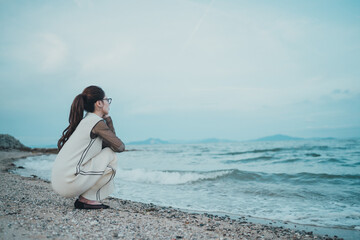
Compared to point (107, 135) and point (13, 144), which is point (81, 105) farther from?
point (13, 144)

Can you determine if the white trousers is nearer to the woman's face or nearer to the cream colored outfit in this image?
the cream colored outfit

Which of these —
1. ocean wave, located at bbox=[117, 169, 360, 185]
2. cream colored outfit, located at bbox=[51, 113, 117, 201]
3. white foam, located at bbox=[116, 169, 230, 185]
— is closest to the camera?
cream colored outfit, located at bbox=[51, 113, 117, 201]

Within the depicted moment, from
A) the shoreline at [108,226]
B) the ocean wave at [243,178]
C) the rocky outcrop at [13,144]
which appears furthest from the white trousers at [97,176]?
the rocky outcrop at [13,144]

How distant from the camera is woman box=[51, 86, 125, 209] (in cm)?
359

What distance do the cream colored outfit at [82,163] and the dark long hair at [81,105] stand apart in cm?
13

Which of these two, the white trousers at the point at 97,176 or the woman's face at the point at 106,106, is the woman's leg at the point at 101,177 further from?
the woman's face at the point at 106,106

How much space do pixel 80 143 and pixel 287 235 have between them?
367 centimetres

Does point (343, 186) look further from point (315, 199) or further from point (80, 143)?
point (80, 143)

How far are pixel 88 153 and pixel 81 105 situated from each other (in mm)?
745

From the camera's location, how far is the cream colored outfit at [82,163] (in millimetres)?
3580

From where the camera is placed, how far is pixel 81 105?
3756 mm

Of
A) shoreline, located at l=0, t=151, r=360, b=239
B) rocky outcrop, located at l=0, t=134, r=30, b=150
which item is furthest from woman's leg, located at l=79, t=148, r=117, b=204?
rocky outcrop, located at l=0, t=134, r=30, b=150

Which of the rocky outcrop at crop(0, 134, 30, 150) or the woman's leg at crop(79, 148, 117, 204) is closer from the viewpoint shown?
the woman's leg at crop(79, 148, 117, 204)

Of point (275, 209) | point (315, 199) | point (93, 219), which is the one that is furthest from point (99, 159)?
point (315, 199)
